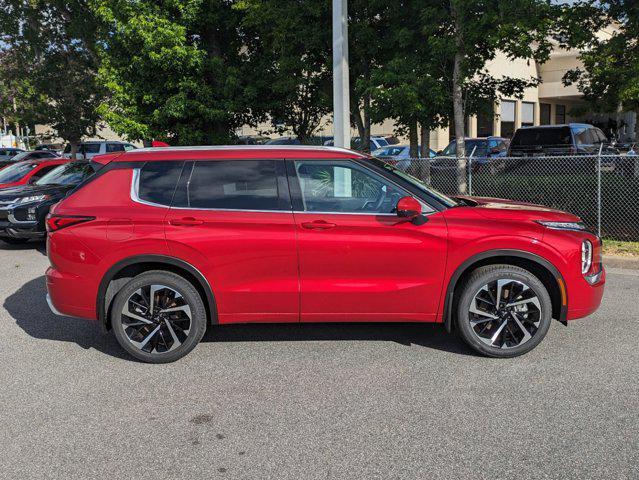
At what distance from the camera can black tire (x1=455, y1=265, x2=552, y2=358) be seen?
15.1ft

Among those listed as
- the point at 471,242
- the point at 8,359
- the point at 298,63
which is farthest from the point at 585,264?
the point at 298,63

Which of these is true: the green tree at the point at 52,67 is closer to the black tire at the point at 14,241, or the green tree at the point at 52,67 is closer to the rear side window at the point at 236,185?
the black tire at the point at 14,241

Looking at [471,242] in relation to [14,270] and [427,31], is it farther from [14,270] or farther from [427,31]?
[427,31]

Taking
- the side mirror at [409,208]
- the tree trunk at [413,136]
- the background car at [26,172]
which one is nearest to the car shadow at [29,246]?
the background car at [26,172]

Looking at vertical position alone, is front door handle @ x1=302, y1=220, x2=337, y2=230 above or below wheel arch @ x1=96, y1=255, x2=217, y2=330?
above

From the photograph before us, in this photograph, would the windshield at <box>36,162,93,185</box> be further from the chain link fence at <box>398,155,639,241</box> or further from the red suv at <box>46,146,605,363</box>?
the red suv at <box>46,146,605,363</box>

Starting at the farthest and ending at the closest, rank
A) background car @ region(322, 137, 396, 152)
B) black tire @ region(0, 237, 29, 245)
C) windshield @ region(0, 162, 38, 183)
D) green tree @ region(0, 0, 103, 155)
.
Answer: green tree @ region(0, 0, 103, 155) < background car @ region(322, 137, 396, 152) < windshield @ region(0, 162, 38, 183) < black tire @ region(0, 237, 29, 245)

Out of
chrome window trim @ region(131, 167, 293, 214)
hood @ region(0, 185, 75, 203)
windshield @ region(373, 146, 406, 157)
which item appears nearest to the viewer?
chrome window trim @ region(131, 167, 293, 214)

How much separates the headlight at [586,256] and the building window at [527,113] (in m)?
39.0

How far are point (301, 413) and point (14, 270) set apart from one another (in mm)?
6657

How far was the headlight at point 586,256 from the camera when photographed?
15.2 feet

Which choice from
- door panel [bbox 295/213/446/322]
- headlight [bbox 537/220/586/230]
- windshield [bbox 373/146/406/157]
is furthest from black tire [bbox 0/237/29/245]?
windshield [bbox 373/146/406/157]

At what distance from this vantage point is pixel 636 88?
10.6 metres

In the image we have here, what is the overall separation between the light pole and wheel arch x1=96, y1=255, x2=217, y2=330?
6.19m
